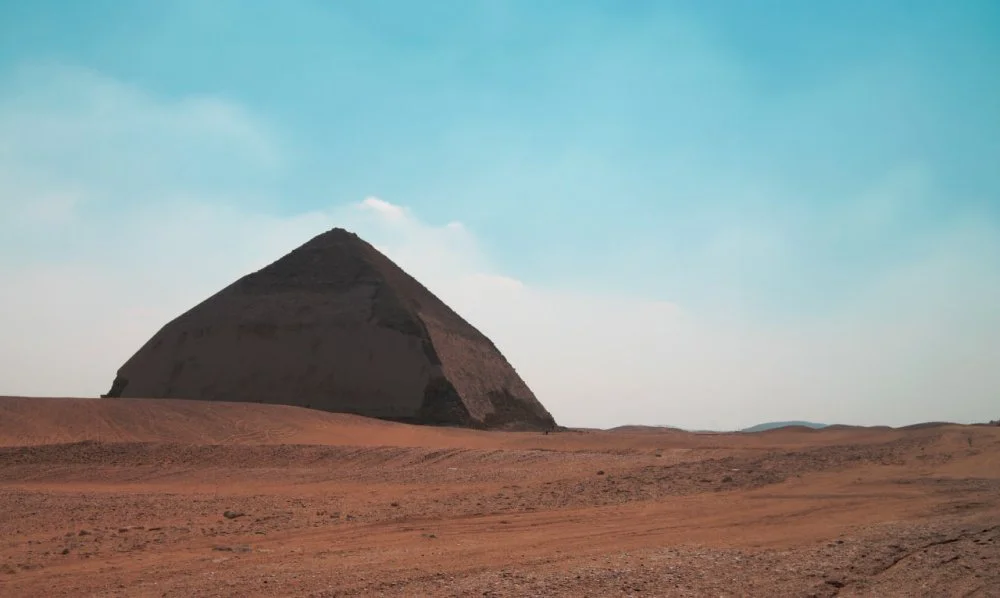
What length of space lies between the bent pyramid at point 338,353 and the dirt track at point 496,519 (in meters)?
17.9

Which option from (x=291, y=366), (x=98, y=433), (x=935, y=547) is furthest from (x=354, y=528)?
(x=291, y=366)

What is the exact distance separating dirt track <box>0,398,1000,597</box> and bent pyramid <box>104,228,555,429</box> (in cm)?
1794

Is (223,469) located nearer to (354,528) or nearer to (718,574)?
(354,528)

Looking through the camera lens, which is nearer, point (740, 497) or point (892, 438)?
point (740, 497)

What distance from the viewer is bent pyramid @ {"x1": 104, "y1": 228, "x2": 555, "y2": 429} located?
37562 millimetres

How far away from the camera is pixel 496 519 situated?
9.57 metres

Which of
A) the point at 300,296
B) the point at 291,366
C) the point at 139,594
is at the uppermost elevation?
the point at 300,296

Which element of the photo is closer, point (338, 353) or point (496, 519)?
point (496, 519)

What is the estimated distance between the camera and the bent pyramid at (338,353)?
3756 cm

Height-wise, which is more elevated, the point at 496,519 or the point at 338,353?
the point at 338,353

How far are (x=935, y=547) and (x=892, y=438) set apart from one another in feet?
47.8

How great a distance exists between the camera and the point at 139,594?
6105 millimetres

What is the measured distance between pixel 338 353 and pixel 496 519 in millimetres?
31382

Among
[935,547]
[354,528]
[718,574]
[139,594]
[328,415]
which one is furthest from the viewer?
[328,415]
